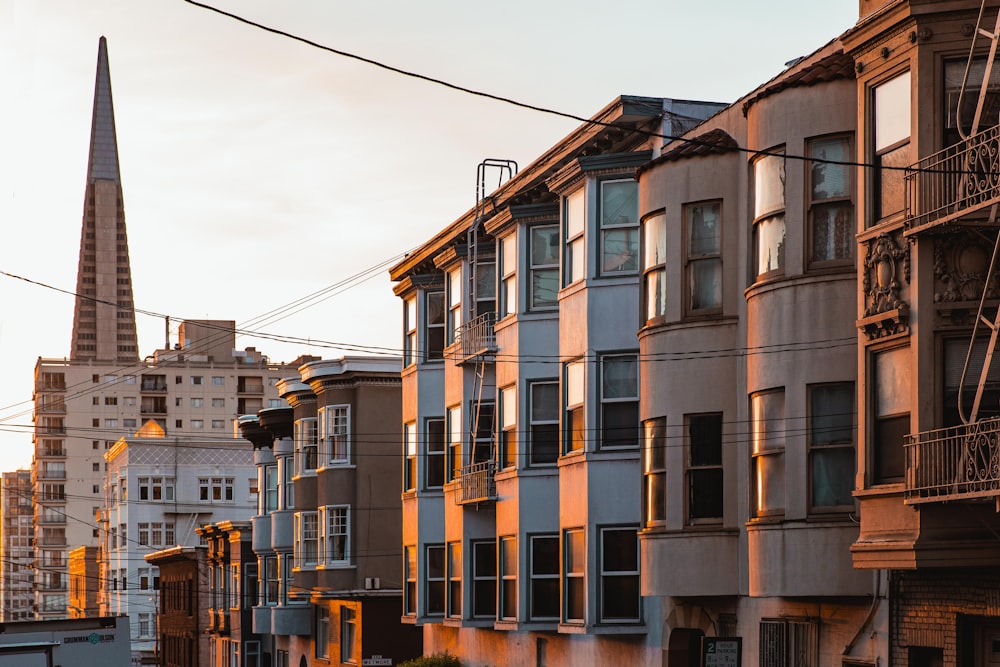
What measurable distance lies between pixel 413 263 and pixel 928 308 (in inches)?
974

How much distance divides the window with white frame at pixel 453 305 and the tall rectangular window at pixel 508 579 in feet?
21.9

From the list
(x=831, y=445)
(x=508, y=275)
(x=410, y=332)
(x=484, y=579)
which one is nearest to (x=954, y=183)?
(x=831, y=445)

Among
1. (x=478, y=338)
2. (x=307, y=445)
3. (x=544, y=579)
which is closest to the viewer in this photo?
(x=544, y=579)

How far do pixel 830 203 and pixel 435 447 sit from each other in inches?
827

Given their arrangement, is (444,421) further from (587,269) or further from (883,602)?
(883,602)

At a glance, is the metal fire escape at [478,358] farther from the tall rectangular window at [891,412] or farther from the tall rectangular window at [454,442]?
the tall rectangular window at [891,412]

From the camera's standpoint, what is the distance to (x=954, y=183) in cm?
1939

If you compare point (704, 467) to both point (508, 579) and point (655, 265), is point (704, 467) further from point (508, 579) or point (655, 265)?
point (508, 579)

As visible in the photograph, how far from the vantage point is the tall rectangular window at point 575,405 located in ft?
104

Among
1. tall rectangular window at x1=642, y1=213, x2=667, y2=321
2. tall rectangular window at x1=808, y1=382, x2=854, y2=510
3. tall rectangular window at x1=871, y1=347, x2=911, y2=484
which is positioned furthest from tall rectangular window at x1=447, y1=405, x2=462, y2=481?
tall rectangular window at x1=871, y1=347, x2=911, y2=484

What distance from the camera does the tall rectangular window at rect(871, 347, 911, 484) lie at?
20.4 metres

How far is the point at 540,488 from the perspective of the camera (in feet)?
112

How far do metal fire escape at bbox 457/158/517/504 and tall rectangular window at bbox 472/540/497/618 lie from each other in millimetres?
1252

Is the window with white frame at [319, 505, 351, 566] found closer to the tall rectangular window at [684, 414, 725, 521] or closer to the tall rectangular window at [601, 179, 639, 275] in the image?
the tall rectangular window at [601, 179, 639, 275]
